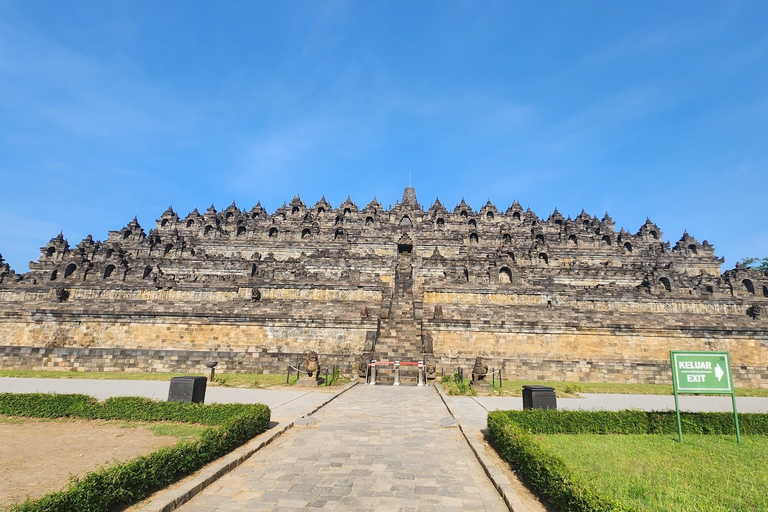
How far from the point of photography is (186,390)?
1175 centimetres

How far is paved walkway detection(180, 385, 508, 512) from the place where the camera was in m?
5.81

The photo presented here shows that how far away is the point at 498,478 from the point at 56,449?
8314 millimetres

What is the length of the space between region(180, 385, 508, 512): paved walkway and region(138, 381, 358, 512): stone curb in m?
0.12

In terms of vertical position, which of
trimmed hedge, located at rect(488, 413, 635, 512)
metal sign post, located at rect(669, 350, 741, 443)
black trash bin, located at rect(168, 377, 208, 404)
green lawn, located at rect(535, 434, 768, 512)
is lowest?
green lawn, located at rect(535, 434, 768, 512)

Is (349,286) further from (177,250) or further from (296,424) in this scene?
(177,250)

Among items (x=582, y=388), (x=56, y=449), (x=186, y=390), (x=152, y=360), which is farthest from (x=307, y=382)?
(x=582, y=388)

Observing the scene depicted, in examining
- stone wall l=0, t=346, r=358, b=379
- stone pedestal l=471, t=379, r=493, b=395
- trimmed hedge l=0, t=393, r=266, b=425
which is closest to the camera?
trimmed hedge l=0, t=393, r=266, b=425

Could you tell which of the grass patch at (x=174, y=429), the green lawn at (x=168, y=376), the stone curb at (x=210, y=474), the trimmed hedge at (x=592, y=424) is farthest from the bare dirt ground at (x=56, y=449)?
the green lawn at (x=168, y=376)

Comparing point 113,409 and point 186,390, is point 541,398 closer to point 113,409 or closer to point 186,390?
point 186,390

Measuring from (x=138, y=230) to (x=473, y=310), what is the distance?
45.4m

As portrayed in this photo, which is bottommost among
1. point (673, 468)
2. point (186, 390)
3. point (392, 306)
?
point (673, 468)

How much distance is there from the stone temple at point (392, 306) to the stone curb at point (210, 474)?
12.1 m

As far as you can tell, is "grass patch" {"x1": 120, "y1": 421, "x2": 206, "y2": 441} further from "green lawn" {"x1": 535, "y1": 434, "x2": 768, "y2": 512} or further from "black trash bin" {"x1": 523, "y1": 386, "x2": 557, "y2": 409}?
"black trash bin" {"x1": 523, "y1": 386, "x2": 557, "y2": 409}

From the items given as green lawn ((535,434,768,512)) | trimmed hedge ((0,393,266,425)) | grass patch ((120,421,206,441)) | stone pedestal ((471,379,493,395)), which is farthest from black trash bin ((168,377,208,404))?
stone pedestal ((471,379,493,395))
